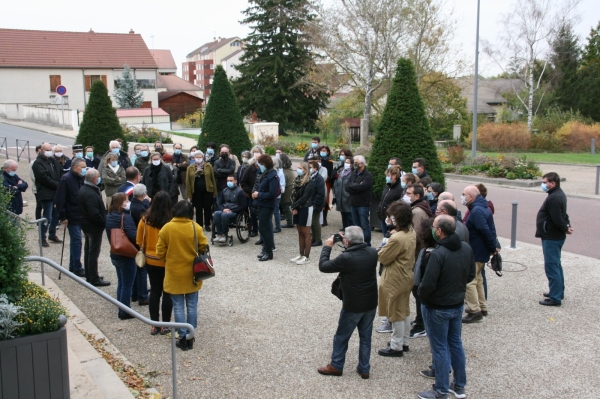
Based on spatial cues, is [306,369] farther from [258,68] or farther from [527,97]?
[527,97]

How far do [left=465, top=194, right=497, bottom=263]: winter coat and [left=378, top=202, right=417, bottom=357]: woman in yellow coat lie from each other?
4.57 ft

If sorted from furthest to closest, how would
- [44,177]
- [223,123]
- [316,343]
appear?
[223,123] < [44,177] < [316,343]

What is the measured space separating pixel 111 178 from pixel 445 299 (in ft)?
27.8

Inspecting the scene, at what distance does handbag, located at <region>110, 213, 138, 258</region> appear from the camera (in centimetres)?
777

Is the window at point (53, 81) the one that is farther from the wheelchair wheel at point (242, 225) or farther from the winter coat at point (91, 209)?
the winter coat at point (91, 209)

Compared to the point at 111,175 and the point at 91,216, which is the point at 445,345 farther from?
the point at 111,175

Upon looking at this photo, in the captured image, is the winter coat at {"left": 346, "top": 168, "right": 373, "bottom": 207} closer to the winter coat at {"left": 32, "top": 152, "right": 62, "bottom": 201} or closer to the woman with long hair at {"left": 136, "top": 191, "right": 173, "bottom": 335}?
the woman with long hair at {"left": 136, "top": 191, "right": 173, "bottom": 335}

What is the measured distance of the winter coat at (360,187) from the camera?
37.0 ft

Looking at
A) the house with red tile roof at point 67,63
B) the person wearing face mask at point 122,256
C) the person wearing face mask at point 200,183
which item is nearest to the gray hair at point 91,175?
the person wearing face mask at point 122,256

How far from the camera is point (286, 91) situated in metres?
43.3

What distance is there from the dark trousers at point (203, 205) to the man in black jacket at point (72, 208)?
3.24m

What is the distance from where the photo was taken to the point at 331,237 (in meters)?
6.14

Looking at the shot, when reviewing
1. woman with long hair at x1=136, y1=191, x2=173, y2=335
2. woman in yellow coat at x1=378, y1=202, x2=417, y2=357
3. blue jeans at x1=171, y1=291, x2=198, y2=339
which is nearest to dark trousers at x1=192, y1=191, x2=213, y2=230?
woman with long hair at x1=136, y1=191, x2=173, y2=335

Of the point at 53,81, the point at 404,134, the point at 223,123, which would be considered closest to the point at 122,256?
the point at 404,134
